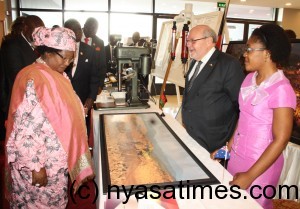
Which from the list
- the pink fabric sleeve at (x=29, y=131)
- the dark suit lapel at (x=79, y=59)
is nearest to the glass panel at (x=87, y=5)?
the dark suit lapel at (x=79, y=59)

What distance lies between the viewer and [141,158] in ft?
4.24

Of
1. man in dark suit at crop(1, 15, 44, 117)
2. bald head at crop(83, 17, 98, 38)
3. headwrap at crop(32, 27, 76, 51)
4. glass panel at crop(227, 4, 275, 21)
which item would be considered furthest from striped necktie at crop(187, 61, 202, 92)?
glass panel at crop(227, 4, 275, 21)

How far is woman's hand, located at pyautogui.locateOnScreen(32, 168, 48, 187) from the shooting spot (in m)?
1.27

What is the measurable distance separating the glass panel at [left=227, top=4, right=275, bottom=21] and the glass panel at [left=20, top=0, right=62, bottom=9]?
16.5 ft

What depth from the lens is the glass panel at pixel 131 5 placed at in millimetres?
7172

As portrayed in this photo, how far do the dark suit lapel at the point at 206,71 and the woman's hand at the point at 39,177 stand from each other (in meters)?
1.17

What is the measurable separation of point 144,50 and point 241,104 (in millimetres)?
1109

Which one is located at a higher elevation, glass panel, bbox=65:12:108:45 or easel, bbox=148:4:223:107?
glass panel, bbox=65:12:108:45

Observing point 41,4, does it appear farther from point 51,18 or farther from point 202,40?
point 202,40

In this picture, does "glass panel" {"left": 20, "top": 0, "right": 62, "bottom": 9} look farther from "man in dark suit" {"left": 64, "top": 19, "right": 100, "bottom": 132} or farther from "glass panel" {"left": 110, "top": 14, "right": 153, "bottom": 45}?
"man in dark suit" {"left": 64, "top": 19, "right": 100, "bottom": 132}

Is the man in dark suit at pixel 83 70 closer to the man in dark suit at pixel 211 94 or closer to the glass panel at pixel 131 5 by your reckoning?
the man in dark suit at pixel 211 94

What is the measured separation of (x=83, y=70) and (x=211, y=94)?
1492mm

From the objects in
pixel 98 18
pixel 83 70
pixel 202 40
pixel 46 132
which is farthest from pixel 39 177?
pixel 98 18

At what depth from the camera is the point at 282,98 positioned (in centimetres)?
125
